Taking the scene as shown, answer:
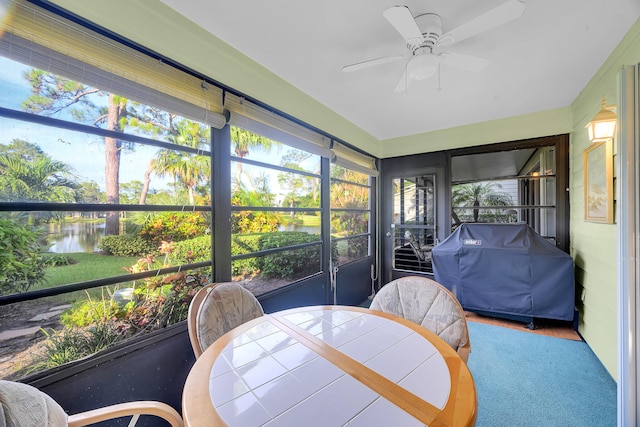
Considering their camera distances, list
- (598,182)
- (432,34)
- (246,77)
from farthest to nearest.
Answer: (598,182) → (246,77) → (432,34)

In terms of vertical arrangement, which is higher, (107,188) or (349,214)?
(107,188)

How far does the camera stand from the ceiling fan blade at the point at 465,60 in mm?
1738

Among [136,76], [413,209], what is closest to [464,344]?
[136,76]

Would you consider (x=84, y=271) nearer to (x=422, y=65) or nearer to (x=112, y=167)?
(x=112, y=167)

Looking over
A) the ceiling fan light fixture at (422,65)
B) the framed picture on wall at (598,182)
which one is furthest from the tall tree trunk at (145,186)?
the framed picture on wall at (598,182)

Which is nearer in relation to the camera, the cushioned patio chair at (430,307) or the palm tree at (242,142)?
the cushioned patio chair at (430,307)

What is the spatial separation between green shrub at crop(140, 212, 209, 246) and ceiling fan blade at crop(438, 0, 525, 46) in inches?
79.4

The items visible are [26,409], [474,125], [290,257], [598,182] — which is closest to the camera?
[26,409]

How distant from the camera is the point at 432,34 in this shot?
1.68 meters

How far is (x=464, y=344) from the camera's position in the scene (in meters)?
1.39

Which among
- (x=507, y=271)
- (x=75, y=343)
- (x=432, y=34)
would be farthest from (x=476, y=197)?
(x=75, y=343)

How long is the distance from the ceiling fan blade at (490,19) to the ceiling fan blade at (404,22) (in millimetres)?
177

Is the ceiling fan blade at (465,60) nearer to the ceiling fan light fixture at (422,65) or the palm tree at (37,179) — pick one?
the ceiling fan light fixture at (422,65)

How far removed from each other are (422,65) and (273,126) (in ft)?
4.23
